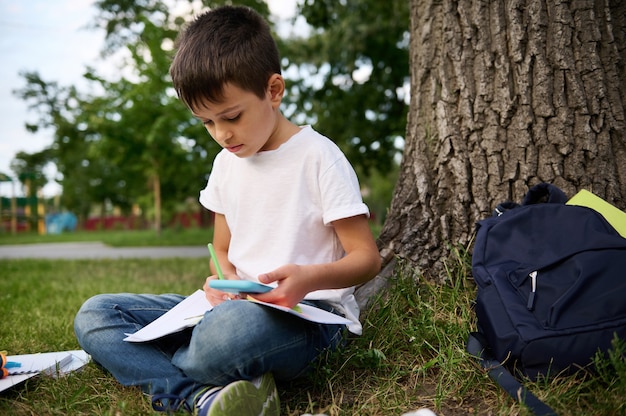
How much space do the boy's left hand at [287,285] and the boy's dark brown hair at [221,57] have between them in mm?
607

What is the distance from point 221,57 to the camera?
1.82 metres

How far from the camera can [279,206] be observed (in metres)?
1.97

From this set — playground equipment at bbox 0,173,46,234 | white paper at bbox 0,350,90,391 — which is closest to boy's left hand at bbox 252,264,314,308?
white paper at bbox 0,350,90,391

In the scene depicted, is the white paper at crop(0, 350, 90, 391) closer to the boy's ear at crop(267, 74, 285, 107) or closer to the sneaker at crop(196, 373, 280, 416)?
the sneaker at crop(196, 373, 280, 416)

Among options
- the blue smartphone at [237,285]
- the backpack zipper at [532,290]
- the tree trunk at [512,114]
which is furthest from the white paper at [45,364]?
the backpack zipper at [532,290]

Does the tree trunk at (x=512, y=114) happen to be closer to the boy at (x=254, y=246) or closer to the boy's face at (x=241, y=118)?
the boy at (x=254, y=246)

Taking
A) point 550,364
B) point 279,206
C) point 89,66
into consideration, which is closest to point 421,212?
point 279,206

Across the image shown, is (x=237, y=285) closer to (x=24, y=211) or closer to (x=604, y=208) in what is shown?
(x=604, y=208)

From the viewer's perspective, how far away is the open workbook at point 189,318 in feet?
5.55

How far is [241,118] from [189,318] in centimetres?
67

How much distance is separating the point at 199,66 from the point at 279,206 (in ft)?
A: 1.75

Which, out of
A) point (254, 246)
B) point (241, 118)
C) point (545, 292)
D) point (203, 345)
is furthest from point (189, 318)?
point (545, 292)

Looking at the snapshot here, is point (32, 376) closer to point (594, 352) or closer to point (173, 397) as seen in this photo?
point (173, 397)

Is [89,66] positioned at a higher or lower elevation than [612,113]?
higher
